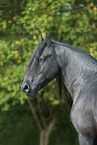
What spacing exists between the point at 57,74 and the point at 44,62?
229 millimetres

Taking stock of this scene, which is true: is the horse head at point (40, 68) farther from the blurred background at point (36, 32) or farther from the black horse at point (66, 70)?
the blurred background at point (36, 32)

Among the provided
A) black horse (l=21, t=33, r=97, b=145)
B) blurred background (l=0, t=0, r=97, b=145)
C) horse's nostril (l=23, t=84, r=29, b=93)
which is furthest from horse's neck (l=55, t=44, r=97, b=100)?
blurred background (l=0, t=0, r=97, b=145)

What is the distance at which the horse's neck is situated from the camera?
2466mm

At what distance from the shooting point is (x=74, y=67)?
2.53 metres

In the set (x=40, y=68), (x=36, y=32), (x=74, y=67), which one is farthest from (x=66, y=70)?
(x=36, y=32)

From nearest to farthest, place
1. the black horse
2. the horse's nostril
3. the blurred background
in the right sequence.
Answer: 1. the black horse
2. the horse's nostril
3. the blurred background

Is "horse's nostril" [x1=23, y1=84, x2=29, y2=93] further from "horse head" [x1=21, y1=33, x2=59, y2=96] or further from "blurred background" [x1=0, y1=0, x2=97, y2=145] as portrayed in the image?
"blurred background" [x1=0, y1=0, x2=97, y2=145]

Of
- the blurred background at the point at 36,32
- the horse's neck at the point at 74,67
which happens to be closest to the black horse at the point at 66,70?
the horse's neck at the point at 74,67

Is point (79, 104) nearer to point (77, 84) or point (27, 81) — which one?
point (77, 84)

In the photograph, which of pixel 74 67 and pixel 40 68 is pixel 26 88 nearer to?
pixel 40 68

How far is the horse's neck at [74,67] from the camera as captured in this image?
8.09 feet

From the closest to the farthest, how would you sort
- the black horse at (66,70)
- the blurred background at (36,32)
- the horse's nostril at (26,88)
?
the black horse at (66,70) < the horse's nostril at (26,88) < the blurred background at (36,32)

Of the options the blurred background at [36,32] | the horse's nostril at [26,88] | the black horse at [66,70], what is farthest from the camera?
the blurred background at [36,32]

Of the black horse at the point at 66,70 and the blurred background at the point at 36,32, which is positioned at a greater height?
the black horse at the point at 66,70
